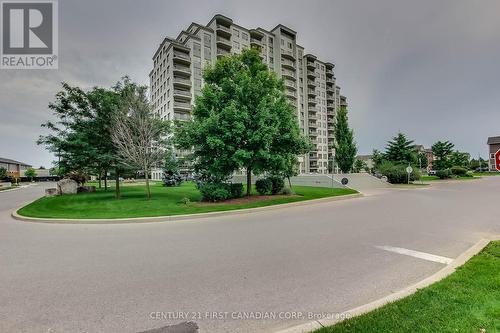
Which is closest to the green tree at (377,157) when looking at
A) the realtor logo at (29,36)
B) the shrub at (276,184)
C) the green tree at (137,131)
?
the shrub at (276,184)

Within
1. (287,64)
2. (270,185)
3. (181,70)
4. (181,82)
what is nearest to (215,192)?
(270,185)

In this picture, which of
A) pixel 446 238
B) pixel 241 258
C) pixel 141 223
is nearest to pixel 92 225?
pixel 141 223

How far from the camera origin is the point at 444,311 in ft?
10.6

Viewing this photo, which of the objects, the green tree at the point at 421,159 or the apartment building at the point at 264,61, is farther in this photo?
the green tree at the point at 421,159

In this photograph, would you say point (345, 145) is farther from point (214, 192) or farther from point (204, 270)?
point (204, 270)

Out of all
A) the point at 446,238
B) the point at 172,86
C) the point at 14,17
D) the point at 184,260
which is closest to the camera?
the point at 184,260

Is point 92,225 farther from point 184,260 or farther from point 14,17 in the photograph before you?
point 14,17

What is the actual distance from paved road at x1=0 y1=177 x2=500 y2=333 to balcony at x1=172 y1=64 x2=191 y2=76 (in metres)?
47.2

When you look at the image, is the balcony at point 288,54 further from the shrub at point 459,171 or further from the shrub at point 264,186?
the shrub at point 264,186

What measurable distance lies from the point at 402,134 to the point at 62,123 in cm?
4860

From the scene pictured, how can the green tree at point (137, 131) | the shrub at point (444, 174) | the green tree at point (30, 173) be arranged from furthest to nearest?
the green tree at point (30, 173), the shrub at point (444, 174), the green tree at point (137, 131)

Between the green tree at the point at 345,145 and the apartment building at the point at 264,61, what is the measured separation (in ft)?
22.1

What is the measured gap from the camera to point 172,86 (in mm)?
51156

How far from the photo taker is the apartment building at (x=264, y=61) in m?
52.3
